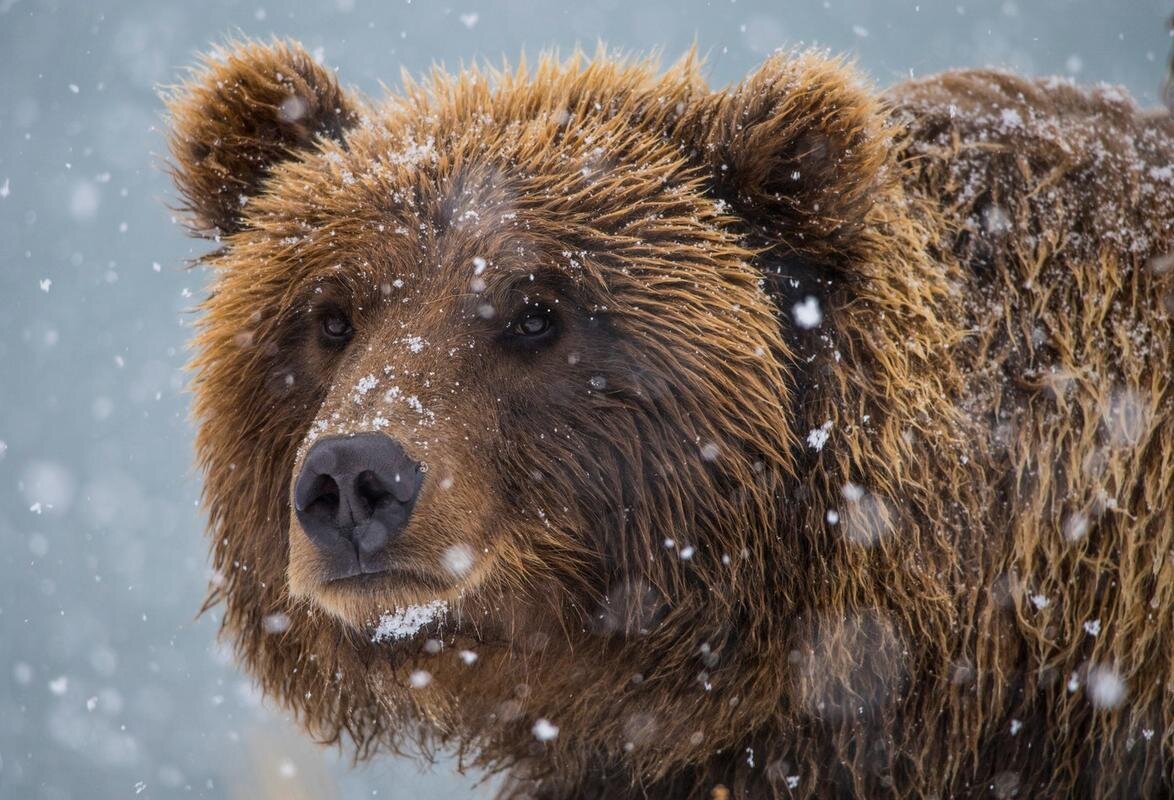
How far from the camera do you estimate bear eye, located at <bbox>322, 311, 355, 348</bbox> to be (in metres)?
3.45

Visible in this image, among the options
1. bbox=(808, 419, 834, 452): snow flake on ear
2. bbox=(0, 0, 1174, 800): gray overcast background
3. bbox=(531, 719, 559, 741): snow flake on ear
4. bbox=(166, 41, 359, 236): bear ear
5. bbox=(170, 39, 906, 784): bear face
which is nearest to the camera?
bbox=(170, 39, 906, 784): bear face

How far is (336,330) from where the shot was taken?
3461 millimetres

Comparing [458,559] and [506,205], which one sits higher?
[506,205]

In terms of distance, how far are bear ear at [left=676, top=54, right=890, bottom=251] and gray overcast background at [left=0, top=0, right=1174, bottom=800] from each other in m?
0.28

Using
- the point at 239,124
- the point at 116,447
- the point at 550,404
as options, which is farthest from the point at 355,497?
the point at 116,447

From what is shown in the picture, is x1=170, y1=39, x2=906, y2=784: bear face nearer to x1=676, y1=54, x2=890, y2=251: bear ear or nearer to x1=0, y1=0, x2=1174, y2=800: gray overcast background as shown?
x1=676, y1=54, x2=890, y2=251: bear ear

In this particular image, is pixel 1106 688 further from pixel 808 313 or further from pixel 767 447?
pixel 808 313

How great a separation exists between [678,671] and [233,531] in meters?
1.40

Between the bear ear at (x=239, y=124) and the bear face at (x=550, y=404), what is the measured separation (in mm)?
451

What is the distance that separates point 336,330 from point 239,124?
3.02 ft

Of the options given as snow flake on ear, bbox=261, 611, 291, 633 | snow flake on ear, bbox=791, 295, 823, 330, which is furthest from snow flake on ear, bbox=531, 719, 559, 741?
snow flake on ear, bbox=791, 295, 823, 330

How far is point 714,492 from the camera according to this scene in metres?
3.18

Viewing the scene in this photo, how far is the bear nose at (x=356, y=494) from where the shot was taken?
2.83 meters

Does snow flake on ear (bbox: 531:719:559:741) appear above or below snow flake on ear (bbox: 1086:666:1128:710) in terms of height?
below
